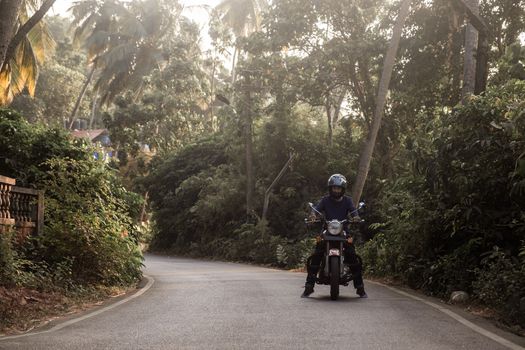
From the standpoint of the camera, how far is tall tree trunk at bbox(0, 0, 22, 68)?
1280cm

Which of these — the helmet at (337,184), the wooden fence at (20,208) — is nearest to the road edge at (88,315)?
the wooden fence at (20,208)

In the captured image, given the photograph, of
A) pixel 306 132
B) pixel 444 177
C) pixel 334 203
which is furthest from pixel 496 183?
pixel 306 132

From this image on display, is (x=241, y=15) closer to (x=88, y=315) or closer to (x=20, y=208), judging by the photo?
(x=20, y=208)

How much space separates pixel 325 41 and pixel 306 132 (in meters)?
5.21

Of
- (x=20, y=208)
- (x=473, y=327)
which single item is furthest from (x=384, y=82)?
(x=473, y=327)

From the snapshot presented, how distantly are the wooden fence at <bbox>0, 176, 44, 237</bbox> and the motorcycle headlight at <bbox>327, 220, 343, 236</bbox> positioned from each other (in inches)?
209

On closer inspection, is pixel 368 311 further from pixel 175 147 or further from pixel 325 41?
pixel 175 147

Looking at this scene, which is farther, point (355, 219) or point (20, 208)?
point (20, 208)

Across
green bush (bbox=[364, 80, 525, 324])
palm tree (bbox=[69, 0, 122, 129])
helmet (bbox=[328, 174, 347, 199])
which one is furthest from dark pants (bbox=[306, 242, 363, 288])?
palm tree (bbox=[69, 0, 122, 129])

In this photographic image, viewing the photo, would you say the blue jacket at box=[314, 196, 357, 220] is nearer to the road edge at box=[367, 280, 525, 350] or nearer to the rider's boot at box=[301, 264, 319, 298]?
the rider's boot at box=[301, 264, 319, 298]

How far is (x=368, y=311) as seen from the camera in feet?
30.5

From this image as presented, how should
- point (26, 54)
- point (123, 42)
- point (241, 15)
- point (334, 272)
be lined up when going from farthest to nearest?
point (123, 42) → point (241, 15) → point (26, 54) → point (334, 272)

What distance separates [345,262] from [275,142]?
18677 mm

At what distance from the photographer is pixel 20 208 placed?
40.9 feet
